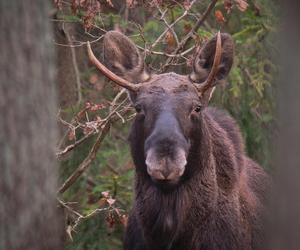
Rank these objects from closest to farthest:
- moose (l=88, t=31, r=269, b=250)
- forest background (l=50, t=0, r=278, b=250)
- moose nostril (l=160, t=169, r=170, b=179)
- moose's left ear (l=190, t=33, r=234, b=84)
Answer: moose nostril (l=160, t=169, r=170, b=179), moose (l=88, t=31, r=269, b=250), moose's left ear (l=190, t=33, r=234, b=84), forest background (l=50, t=0, r=278, b=250)

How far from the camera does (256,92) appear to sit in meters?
10.8

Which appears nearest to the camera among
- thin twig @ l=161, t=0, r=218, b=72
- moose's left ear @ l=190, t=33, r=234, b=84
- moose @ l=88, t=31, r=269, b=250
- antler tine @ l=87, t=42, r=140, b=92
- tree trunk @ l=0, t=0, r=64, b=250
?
tree trunk @ l=0, t=0, r=64, b=250

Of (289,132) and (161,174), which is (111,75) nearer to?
(161,174)

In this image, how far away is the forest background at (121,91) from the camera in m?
9.59

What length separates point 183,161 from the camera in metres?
6.29

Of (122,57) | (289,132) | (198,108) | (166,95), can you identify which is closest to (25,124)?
(289,132)

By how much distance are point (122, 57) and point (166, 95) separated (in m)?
0.89

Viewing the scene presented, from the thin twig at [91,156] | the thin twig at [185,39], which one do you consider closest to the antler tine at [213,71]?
the thin twig at [185,39]

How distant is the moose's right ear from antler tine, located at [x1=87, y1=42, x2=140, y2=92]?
25cm

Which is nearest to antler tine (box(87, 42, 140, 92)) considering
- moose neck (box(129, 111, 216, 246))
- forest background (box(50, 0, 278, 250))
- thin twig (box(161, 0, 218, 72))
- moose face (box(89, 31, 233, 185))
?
moose face (box(89, 31, 233, 185))

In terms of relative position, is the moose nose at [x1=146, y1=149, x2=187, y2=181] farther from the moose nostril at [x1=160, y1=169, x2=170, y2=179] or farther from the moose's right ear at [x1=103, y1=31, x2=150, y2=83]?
the moose's right ear at [x1=103, y1=31, x2=150, y2=83]

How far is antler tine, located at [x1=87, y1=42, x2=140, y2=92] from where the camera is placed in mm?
7054

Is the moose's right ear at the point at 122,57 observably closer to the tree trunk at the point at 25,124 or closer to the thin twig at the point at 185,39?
the thin twig at the point at 185,39

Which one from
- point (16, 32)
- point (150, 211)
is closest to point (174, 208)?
point (150, 211)
